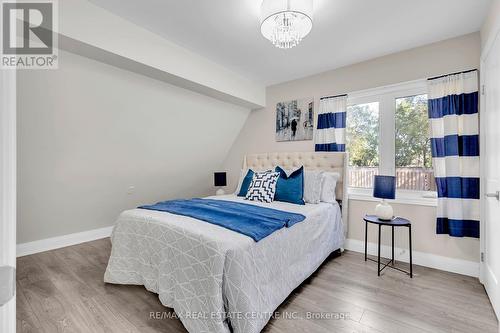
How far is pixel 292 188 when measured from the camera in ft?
9.91

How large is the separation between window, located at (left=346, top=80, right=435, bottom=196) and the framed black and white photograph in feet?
1.82

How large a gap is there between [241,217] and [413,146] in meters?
2.29

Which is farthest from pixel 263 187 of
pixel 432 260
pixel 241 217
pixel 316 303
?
pixel 432 260

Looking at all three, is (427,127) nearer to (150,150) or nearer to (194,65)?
(194,65)

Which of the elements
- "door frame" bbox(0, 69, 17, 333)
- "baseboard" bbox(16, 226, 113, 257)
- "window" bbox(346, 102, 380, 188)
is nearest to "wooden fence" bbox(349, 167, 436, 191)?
"window" bbox(346, 102, 380, 188)

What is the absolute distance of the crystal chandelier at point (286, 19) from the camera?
5.86 feet

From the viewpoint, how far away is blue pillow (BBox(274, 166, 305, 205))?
296cm

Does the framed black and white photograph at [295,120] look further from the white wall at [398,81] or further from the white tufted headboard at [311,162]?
the white tufted headboard at [311,162]

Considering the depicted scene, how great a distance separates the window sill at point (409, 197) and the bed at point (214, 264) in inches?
33.1

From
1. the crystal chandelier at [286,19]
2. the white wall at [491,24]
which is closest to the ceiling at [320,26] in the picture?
the white wall at [491,24]

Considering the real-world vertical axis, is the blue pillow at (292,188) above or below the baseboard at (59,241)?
above

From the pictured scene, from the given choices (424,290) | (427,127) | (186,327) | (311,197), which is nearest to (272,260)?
(186,327)

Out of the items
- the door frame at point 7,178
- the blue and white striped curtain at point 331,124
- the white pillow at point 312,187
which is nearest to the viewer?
the door frame at point 7,178

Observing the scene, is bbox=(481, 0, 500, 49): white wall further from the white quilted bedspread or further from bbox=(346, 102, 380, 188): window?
the white quilted bedspread
